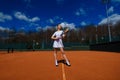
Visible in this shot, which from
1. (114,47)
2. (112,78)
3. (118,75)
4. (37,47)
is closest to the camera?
(112,78)

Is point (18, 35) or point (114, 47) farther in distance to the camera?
Result: point (18, 35)

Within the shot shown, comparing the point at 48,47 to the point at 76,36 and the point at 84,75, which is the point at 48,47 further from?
the point at 84,75

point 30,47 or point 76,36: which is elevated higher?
point 76,36

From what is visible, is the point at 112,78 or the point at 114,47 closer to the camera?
the point at 112,78

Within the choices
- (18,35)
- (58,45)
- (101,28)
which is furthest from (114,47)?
(18,35)

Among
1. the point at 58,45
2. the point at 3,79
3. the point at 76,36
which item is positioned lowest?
the point at 3,79

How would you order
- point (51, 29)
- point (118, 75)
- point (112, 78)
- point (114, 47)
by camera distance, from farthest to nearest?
1. point (51, 29)
2. point (114, 47)
3. point (118, 75)
4. point (112, 78)

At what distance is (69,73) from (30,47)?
115 feet

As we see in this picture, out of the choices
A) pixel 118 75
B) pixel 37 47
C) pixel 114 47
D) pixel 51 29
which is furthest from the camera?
pixel 51 29

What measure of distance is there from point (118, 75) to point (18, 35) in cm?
6613

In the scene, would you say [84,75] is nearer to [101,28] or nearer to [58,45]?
[58,45]

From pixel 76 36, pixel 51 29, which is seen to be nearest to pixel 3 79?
pixel 76 36

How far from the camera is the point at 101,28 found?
211ft

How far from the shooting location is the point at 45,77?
5.87 m
